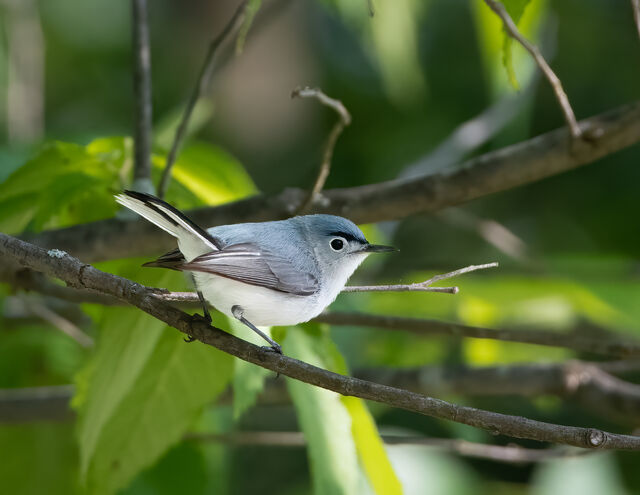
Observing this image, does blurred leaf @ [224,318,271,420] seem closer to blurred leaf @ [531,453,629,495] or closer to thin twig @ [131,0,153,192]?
thin twig @ [131,0,153,192]

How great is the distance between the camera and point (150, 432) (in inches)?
67.5

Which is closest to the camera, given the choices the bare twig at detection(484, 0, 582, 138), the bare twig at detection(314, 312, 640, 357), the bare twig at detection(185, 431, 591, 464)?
the bare twig at detection(484, 0, 582, 138)

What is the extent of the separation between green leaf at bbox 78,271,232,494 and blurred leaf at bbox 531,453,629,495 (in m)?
1.73

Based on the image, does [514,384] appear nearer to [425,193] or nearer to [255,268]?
[425,193]

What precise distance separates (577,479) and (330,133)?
204 centimetres

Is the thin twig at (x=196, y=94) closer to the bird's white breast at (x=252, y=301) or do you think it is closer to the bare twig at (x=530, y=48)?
the bird's white breast at (x=252, y=301)

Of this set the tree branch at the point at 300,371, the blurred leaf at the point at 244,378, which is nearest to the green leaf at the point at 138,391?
the blurred leaf at the point at 244,378

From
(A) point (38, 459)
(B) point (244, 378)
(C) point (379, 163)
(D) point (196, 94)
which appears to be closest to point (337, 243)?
(B) point (244, 378)

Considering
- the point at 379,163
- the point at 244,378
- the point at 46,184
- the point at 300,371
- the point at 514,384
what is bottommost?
the point at 300,371

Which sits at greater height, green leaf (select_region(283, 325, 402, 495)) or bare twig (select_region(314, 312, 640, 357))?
bare twig (select_region(314, 312, 640, 357))

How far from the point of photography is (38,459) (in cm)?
→ 244

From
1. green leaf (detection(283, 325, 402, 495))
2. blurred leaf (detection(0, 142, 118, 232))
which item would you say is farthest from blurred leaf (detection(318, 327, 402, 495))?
blurred leaf (detection(0, 142, 118, 232))

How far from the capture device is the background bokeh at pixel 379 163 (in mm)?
2303

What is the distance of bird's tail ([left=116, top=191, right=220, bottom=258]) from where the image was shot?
1152 millimetres
